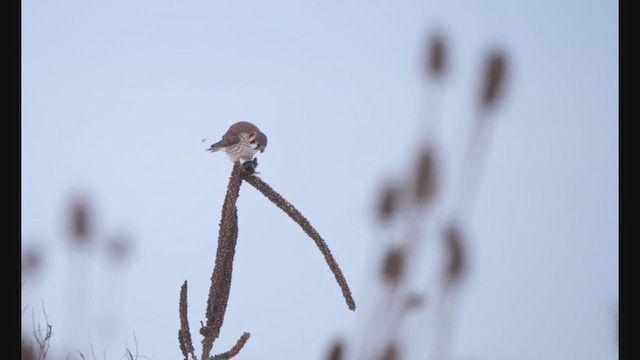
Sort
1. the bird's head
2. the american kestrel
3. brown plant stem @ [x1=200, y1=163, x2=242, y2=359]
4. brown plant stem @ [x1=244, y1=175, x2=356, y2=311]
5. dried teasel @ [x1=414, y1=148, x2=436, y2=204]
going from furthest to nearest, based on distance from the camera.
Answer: the bird's head < the american kestrel < brown plant stem @ [x1=200, y1=163, x2=242, y2=359] < brown plant stem @ [x1=244, y1=175, x2=356, y2=311] < dried teasel @ [x1=414, y1=148, x2=436, y2=204]

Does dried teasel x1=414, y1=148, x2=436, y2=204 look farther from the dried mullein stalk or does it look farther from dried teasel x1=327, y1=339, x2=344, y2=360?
the dried mullein stalk

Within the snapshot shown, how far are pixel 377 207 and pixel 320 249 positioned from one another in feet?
5.97

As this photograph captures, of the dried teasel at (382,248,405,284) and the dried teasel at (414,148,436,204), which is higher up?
the dried teasel at (414,148,436,204)

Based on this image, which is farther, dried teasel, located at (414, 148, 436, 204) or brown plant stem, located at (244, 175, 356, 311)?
brown plant stem, located at (244, 175, 356, 311)

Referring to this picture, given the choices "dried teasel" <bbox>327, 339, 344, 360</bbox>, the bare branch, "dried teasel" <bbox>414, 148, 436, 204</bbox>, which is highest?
"dried teasel" <bbox>414, 148, 436, 204</bbox>

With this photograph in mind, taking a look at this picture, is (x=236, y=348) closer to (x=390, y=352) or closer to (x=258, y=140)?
(x=258, y=140)

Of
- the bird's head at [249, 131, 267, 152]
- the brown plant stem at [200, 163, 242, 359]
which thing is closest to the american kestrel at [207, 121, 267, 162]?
the bird's head at [249, 131, 267, 152]

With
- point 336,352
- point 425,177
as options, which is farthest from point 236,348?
point 425,177

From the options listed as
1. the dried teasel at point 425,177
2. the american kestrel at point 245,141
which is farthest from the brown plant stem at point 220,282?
the dried teasel at point 425,177

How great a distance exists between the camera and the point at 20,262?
2678 mm

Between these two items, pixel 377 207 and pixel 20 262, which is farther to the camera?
pixel 20 262
